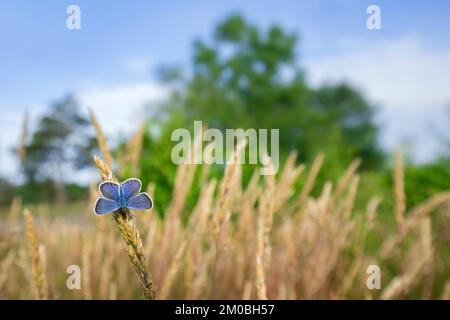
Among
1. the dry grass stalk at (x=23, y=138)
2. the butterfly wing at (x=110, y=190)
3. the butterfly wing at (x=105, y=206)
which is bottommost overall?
the butterfly wing at (x=105, y=206)

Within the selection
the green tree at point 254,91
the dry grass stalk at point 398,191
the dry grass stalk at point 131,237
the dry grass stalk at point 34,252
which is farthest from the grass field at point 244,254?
the green tree at point 254,91

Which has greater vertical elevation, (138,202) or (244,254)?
(138,202)

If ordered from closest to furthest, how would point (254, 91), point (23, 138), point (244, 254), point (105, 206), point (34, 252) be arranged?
point (105, 206)
point (34, 252)
point (23, 138)
point (244, 254)
point (254, 91)

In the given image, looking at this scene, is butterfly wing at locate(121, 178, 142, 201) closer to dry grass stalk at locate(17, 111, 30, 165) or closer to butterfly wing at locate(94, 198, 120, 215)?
butterfly wing at locate(94, 198, 120, 215)

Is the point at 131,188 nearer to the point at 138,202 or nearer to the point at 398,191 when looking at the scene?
the point at 138,202

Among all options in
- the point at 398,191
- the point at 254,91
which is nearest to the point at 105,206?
the point at 398,191

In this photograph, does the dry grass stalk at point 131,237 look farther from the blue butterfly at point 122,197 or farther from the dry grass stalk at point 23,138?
the dry grass stalk at point 23,138

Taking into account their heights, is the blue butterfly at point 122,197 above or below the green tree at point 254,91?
below
